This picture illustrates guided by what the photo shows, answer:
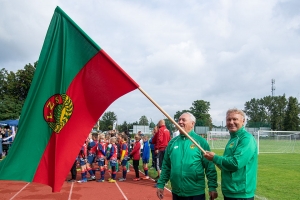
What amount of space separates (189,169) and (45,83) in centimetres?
236

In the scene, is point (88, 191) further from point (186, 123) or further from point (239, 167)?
point (239, 167)

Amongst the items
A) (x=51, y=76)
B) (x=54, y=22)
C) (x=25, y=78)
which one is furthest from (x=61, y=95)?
(x=25, y=78)

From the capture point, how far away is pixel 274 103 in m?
102

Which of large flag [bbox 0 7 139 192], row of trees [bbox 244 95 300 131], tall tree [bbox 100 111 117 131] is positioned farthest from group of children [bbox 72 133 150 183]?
tall tree [bbox 100 111 117 131]

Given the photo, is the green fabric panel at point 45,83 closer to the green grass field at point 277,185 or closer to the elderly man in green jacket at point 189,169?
the elderly man in green jacket at point 189,169

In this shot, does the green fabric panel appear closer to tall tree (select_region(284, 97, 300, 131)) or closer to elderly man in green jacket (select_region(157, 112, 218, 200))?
elderly man in green jacket (select_region(157, 112, 218, 200))

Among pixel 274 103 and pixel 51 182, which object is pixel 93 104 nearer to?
pixel 51 182

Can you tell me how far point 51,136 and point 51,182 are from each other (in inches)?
25.4

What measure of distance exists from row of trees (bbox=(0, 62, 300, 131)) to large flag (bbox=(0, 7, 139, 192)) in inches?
928

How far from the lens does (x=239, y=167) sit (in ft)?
11.7

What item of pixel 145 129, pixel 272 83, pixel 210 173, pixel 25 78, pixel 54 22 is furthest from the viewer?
pixel 272 83

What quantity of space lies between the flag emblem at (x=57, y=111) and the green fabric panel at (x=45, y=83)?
58mm

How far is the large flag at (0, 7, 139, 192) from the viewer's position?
4301 mm

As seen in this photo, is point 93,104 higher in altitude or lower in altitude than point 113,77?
lower
